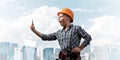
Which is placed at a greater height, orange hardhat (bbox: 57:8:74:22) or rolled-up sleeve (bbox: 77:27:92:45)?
orange hardhat (bbox: 57:8:74:22)

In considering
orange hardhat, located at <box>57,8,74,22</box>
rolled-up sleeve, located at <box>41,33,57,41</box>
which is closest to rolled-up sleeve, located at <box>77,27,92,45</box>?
orange hardhat, located at <box>57,8,74,22</box>

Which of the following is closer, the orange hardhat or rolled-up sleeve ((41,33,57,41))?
the orange hardhat

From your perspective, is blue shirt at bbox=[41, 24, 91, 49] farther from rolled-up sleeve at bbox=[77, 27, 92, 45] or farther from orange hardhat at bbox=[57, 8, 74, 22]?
orange hardhat at bbox=[57, 8, 74, 22]

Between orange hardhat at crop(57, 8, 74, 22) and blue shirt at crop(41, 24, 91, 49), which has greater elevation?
orange hardhat at crop(57, 8, 74, 22)

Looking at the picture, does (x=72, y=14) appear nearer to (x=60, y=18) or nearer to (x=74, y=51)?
(x=60, y=18)

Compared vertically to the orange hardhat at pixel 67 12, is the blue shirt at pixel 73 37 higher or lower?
lower

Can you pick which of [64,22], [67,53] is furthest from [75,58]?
Answer: [64,22]

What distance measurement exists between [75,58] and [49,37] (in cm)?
67

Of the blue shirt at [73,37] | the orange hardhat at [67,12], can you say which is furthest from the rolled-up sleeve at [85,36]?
the orange hardhat at [67,12]

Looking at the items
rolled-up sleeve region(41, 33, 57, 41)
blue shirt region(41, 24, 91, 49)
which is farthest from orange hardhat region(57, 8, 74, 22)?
rolled-up sleeve region(41, 33, 57, 41)

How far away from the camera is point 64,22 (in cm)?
634

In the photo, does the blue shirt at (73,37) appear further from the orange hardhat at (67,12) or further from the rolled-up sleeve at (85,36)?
the orange hardhat at (67,12)

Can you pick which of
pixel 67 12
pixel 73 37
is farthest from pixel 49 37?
pixel 67 12

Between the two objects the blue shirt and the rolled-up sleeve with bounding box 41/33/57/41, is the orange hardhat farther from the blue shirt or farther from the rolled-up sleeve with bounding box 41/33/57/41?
the rolled-up sleeve with bounding box 41/33/57/41
